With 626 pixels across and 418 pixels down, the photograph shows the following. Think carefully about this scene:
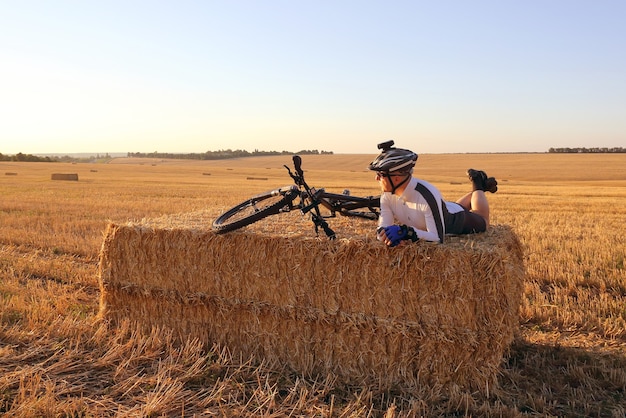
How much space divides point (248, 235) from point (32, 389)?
7.03ft

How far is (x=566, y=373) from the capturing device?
14.9ft

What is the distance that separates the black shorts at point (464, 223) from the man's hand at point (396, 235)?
97 cm

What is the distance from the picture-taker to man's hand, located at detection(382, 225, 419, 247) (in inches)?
161

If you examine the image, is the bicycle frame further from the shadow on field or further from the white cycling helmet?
the shadow on field

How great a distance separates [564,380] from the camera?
14.7ft

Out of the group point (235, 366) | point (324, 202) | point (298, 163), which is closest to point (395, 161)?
point (298, 163)

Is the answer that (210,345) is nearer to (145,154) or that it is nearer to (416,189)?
(416,189)

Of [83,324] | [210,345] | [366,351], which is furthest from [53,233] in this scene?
[366,351]

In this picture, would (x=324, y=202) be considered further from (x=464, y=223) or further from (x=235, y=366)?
(x=235, y=366)

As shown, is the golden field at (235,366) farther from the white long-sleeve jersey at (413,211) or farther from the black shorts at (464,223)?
the black shorts at (464,223)

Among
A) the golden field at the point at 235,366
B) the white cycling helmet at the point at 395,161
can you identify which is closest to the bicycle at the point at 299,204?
the golden field at the point at 235,366

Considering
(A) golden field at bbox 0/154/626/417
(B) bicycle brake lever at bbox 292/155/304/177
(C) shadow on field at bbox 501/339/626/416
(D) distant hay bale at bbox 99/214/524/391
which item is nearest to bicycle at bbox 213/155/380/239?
(B) bicycle brake lever at bbox 292/155/304/177

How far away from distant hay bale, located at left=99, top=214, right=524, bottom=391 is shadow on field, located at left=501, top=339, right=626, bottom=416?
29 centimetres

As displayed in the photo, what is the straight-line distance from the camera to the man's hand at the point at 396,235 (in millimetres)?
4086
